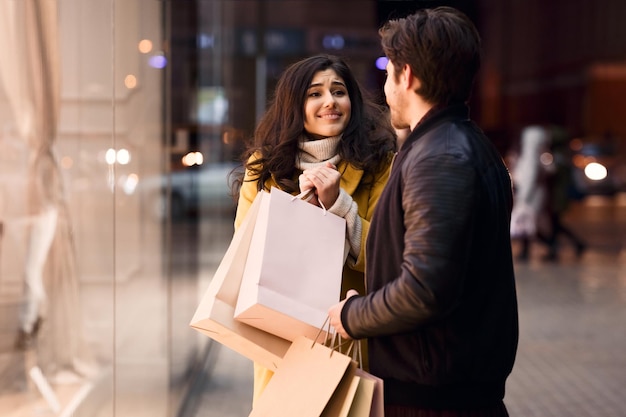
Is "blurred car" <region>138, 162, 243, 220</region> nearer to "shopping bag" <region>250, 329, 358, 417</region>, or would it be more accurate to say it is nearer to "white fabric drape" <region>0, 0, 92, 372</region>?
"white fabric drape" <region>0, 0, 92, 372</region>

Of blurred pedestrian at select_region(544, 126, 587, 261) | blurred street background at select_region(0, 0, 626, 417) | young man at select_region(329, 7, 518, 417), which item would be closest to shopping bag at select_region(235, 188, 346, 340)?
young man at select_region(329, 7, 518, 417)

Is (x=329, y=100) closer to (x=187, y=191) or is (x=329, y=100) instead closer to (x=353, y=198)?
(x=353, y=198)

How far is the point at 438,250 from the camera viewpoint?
7.61ft

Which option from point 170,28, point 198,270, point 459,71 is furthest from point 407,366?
point 198,270

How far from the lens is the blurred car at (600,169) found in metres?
28.0

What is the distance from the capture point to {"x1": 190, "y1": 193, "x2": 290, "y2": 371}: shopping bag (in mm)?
2713

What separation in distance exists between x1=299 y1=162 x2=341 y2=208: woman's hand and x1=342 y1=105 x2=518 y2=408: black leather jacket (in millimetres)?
493

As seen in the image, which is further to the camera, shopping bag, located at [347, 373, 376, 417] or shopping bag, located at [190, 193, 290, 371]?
shopping bag, located at [190, 193, 290, 371]

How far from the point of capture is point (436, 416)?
2562 millimetres

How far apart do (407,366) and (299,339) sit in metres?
0.28

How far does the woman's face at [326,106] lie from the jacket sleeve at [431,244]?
1.09 m

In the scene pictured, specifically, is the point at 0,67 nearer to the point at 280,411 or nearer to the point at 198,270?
the point at 280,411

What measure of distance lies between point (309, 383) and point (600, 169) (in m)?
26.5

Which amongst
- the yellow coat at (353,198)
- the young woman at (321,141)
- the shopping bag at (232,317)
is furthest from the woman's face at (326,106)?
the shopping bag at (232,317)
